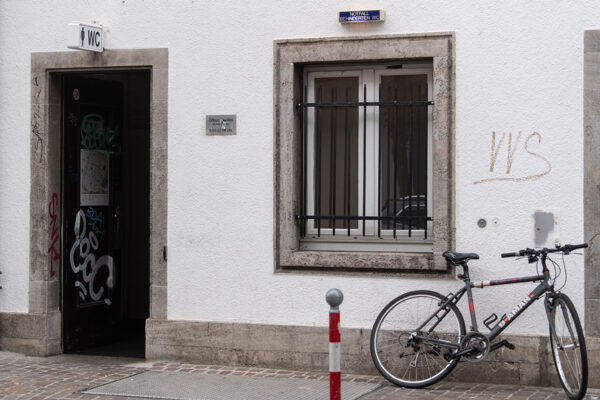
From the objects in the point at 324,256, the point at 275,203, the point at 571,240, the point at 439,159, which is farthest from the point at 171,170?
the point at 571,240

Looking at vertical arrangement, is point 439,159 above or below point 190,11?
below

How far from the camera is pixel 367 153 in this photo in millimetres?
8789

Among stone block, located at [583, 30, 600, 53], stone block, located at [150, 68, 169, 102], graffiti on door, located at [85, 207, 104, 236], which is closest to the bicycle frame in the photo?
stone block, located at [583, 30, 600, 53]

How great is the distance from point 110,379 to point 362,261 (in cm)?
246

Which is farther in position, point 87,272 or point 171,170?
point 87,272

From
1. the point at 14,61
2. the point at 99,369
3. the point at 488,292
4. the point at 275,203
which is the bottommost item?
the point at 99,369

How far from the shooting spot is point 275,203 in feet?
28.8

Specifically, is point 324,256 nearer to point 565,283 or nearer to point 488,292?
point 488,292

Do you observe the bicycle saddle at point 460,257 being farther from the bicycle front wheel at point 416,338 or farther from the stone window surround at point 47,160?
the stone window surround at point 47,160

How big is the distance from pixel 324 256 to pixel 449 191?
1.28 meters

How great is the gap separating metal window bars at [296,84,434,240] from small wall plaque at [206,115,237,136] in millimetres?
650

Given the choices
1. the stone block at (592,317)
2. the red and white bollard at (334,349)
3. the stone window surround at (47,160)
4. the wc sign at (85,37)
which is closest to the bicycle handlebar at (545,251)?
the stone block at (592,317)

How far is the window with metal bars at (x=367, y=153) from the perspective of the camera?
8.66 metres

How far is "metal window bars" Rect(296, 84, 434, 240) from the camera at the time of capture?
8664 mm
